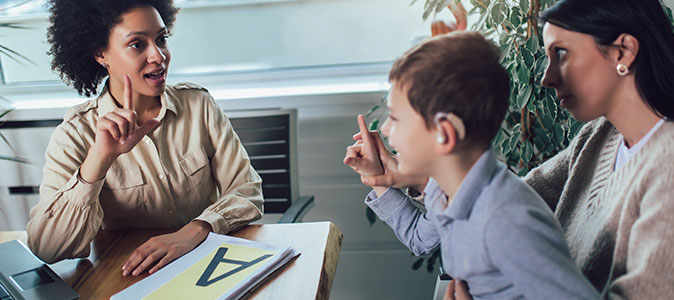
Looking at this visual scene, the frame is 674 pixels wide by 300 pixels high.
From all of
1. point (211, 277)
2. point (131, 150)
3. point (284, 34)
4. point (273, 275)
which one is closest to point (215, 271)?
point (211, 277)

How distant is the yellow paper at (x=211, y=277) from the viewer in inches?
37.4

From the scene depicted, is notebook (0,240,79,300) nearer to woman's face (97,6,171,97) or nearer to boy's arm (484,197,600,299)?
woman's face (97,6,171,97)

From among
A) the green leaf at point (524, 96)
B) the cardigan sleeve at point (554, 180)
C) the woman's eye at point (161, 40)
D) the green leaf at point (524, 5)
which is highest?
the green leaf at point (524, 5)

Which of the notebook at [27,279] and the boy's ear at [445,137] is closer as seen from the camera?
the boy's ear at [445,137]

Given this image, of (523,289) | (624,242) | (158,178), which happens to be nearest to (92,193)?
(158,178)

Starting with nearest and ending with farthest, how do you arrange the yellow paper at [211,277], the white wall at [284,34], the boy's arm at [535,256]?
the boy's arm at [535,256]
the yellow paper at [211,277]
the white wall at [284,34]

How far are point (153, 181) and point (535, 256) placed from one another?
1.10 meters

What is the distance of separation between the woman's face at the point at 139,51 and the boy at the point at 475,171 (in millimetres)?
853

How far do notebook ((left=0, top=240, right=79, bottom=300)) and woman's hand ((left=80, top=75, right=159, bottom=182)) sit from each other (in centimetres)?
23

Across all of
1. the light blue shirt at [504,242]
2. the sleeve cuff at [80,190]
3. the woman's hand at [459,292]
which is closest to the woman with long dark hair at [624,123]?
the light blue shirt at [504,242]

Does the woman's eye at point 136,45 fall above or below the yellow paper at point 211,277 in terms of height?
above

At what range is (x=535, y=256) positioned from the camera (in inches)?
27.7

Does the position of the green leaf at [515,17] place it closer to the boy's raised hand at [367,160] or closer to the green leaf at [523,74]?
the green leaf at [523,74]

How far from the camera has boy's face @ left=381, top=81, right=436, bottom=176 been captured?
0.77m
